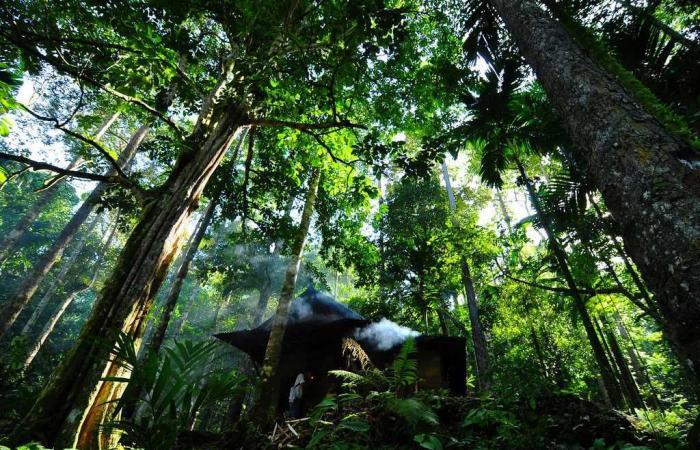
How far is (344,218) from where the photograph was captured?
956 cm

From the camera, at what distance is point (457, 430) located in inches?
135

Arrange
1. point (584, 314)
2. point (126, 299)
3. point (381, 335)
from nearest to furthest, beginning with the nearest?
point (126, 299) → point (584, 314) → point (381, 335)

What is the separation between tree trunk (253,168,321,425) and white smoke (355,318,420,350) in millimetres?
2662

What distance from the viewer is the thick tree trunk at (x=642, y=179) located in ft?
4.62

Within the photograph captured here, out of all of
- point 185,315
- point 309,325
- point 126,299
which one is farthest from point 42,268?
point 185,315

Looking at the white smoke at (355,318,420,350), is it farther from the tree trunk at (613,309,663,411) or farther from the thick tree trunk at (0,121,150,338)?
the thick tree trunk at (0,121,150,338)

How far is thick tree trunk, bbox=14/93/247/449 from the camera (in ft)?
8.66

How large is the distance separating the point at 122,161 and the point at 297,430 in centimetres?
1269

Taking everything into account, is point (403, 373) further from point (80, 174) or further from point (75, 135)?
point (75, 135)

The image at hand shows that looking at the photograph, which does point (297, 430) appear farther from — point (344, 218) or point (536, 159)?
point (536, 159)

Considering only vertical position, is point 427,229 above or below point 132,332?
above

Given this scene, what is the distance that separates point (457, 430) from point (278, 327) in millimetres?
4823

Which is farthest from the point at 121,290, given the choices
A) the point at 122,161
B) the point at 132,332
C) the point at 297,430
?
the point at 122,161

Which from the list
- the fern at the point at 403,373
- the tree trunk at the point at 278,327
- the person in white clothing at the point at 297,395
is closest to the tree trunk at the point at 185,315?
the person in white clothing at the point at 297,395
